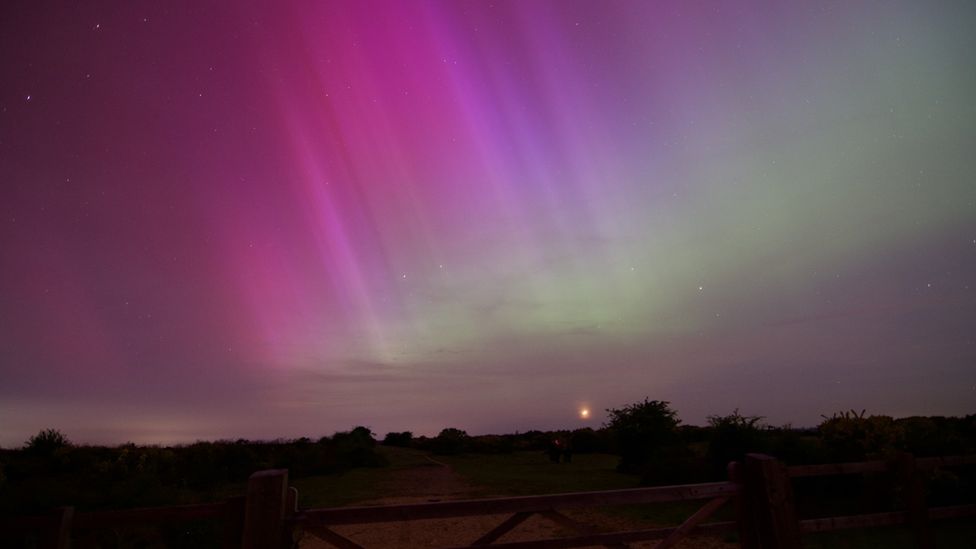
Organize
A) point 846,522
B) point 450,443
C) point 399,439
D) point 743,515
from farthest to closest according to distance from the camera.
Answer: point 399,439
point 450,443
point 846,522
point 743,515

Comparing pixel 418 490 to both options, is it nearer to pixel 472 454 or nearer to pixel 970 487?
pixel 970 487

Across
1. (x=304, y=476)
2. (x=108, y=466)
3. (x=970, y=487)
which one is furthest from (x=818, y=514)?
(x=108, y=466)

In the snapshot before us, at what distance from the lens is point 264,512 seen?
4.61m

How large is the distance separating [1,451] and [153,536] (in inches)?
1481

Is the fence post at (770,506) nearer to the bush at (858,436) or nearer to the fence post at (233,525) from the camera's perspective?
the fence post at (233,525)

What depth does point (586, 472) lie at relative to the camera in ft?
101

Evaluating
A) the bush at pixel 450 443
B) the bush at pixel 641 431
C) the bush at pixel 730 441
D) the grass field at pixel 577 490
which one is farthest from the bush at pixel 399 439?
the bush at pixel 730 441

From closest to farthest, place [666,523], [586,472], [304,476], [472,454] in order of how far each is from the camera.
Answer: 1. [666,523]
2. [586,472]
3. [304,476]
4. [472,454]

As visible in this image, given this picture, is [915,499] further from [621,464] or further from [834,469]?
[621,464]

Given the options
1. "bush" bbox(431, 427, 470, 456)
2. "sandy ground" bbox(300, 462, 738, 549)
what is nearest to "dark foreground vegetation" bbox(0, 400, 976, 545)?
"sandy ground" bbox(300, 462, 738, 549)

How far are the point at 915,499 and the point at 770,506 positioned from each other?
2.82 meters

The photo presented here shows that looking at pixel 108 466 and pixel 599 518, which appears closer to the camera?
pixel 599 518

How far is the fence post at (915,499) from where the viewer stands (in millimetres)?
6836

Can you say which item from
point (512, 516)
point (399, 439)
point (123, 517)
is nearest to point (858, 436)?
point (512, 516)
